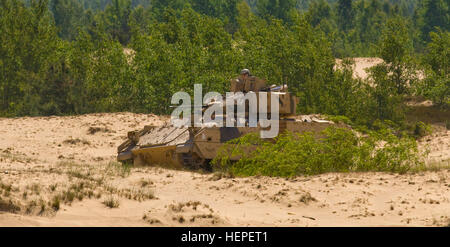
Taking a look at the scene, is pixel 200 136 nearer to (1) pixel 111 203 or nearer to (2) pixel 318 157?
(2) pixel 318 157

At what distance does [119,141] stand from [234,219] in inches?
580

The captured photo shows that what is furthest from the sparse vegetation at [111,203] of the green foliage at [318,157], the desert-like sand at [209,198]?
the green foliage at [318,157]

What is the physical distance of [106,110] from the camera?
107 feet

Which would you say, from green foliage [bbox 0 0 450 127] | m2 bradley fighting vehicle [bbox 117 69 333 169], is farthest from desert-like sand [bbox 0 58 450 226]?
green foliage [bbox 0 0 450 127]

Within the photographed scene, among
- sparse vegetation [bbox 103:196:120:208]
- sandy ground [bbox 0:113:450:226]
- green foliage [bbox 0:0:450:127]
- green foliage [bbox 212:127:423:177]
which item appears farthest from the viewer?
green foliage [bbox 0:0:450:127]

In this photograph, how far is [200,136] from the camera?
16562 millimetres

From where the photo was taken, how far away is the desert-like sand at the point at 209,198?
10438 millimetres

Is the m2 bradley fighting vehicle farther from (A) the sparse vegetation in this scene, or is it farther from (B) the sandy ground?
(A) the sparse vegetation

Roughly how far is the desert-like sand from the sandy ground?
15 mm

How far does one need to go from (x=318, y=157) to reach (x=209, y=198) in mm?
3374

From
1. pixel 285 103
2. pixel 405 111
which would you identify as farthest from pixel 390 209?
pixel 405 111

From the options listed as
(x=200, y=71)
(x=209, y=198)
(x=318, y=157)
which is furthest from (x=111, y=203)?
(x=200, y=71)

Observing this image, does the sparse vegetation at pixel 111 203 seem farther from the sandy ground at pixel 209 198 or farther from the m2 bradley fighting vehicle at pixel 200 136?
the m2 bradley fighting vehicle at pixel 200 136

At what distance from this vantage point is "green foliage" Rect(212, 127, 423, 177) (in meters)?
15.3
